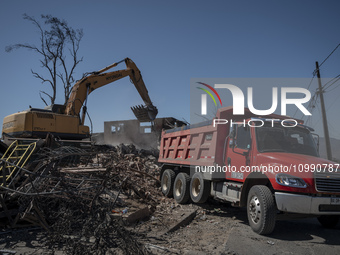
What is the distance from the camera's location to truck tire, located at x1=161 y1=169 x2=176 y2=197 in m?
9.65

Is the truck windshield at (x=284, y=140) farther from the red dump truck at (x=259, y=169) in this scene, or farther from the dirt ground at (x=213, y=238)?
the dirt ground at (x=213, y=238)

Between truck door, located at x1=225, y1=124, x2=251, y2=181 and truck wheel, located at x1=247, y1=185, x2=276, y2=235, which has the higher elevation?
truck door, located at x1=225, y1=124, x2=251, y2=181

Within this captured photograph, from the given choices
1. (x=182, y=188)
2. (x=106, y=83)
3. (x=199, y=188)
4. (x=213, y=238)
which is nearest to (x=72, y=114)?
(x=106, y=83)

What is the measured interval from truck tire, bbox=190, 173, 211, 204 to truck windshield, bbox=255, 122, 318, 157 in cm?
212

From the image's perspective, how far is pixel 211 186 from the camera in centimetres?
767

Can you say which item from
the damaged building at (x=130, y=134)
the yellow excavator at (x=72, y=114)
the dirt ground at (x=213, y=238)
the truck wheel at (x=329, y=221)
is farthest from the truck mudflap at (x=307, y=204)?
the damaged building at (x=130, y=134)

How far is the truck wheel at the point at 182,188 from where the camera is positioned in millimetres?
8594

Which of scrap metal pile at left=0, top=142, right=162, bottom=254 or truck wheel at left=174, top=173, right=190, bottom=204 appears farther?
truck wheel at left=174, top=173, right=190, bottom=204

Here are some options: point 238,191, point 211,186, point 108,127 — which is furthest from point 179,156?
point 108,127

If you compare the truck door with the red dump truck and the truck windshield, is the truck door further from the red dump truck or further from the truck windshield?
the truck windshield

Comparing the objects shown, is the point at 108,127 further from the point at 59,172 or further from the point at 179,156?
the point at 59,172

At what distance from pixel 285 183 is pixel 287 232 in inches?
52.2

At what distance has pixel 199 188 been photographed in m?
7.93

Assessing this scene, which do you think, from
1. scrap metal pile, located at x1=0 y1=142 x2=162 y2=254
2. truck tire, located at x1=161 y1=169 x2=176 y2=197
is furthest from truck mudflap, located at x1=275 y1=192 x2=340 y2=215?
truck tire, located at x1=161 y1=169 x2=176 y2=197
